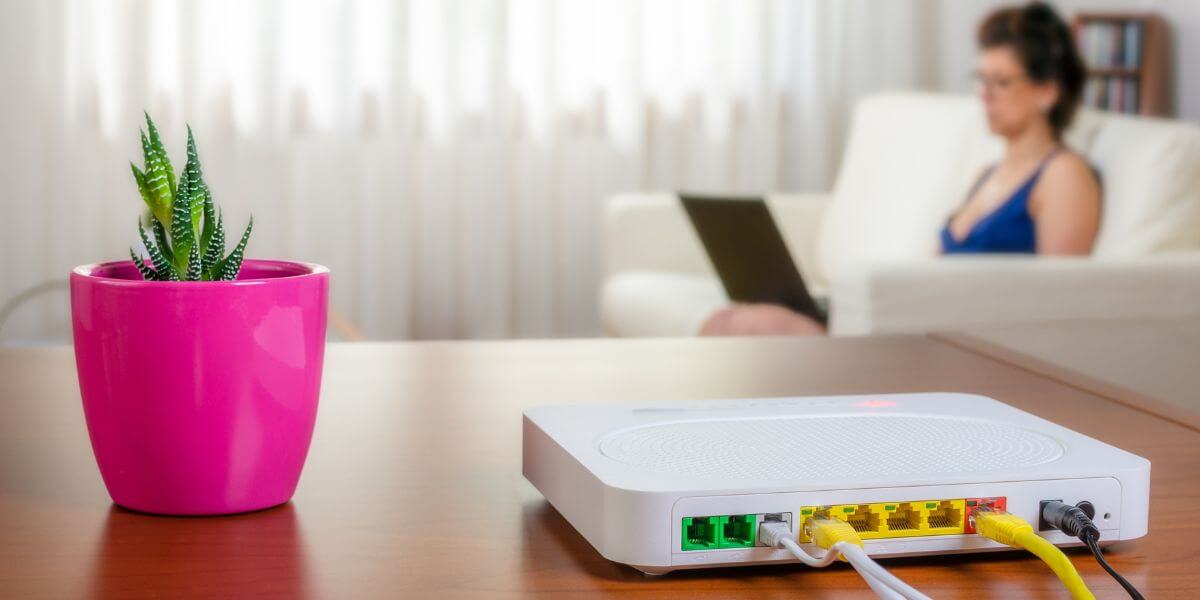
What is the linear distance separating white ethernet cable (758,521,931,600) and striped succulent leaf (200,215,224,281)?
0.26 metres

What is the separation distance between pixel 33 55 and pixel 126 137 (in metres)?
0.31

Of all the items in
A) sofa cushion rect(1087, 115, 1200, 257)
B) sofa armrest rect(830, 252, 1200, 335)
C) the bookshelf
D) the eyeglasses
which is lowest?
sofa armrest rect(830, 252, 1200, 335)

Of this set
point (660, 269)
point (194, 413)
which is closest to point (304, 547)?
point (194, 413)

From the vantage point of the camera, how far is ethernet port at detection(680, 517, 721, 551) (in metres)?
0.48

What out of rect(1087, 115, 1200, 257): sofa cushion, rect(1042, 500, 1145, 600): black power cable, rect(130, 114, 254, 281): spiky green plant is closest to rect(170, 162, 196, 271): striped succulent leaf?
rect(130, 114, 254, 281): spiky green plant

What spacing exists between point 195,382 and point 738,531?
0.74 ft

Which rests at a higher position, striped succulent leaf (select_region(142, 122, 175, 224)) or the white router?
striped succulent leaf (select_region(142, 122, 175, 224))

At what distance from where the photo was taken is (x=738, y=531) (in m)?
0.48

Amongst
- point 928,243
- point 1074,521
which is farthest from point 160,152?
point 928,243

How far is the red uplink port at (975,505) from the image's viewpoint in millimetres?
498

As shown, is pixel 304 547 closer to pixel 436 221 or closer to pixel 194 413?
pixel 194 413

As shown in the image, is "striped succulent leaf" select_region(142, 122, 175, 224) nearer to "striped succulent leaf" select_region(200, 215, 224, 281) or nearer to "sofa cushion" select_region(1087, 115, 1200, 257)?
"striped succulent leaf" select_region(200, 215, 224, 281)

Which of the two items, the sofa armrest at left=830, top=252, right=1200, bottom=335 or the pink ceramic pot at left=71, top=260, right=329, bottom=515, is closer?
the pink ceramic pot at left=71, top=260, right=329, bottom=515

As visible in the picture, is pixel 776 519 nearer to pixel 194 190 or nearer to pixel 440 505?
pixel 440 505
